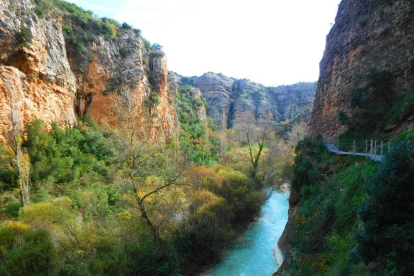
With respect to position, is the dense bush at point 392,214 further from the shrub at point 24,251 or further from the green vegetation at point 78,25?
the green vegetation at point 78,25

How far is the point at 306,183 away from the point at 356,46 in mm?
9679

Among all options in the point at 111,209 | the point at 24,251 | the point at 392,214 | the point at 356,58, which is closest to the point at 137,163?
the point at 24,251

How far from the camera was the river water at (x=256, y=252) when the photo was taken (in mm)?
13594

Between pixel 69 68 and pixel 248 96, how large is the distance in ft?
203

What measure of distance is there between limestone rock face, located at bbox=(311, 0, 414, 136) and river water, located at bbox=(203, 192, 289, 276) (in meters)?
8.80

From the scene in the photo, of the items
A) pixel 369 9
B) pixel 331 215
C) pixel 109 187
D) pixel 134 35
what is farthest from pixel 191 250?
pixel 134 35

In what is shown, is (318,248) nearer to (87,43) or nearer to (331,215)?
(331,215)

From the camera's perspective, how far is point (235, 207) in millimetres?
19844

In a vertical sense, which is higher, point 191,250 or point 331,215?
point 331,215

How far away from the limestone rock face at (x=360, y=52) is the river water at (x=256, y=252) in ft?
28.9

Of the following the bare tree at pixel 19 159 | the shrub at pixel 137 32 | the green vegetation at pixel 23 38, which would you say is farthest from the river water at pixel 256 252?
the shrub at pixel 137 32

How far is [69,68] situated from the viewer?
21.6 metres

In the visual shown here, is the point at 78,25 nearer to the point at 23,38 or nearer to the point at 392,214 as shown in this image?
the point at 23,38

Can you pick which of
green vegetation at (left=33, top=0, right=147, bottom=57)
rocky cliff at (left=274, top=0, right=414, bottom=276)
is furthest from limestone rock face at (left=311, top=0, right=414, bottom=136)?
green vegetation at (left=33, top=0, right=147, bottom=57)
